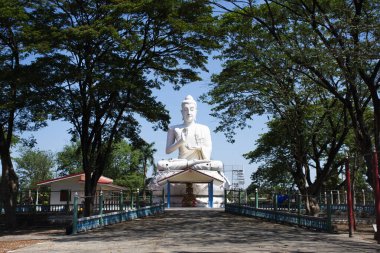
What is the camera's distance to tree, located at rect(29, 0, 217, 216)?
53.6 ft

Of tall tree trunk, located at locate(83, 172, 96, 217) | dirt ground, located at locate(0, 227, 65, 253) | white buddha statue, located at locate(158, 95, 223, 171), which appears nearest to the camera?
dirt ground, located at locate(0, 227, 65, 253)

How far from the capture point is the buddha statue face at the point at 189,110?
32.5 m

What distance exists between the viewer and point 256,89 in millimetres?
19969

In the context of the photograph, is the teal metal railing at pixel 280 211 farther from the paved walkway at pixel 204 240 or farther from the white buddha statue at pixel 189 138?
the white buddha statue at pixel 189 138

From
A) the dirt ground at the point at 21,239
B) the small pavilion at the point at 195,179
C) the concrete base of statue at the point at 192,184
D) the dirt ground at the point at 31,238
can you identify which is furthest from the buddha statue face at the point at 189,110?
the dirt ground at the point at 21,239

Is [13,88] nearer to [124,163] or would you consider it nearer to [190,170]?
[190,170]

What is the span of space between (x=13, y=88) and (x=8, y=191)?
4.48 meters

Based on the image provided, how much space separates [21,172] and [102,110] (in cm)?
4384

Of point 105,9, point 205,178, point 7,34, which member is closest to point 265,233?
point 105,9

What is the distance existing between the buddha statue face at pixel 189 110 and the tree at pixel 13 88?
1422 centimetres

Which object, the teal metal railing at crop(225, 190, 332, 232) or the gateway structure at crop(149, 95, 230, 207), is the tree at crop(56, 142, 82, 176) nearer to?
the gateway structure at crop(149, 95, 230, 207)

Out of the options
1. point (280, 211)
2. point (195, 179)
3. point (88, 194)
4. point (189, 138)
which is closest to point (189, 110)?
point (189, 138)

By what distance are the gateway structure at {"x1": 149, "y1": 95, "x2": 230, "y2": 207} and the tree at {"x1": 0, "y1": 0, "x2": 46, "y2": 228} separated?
33.1 feet

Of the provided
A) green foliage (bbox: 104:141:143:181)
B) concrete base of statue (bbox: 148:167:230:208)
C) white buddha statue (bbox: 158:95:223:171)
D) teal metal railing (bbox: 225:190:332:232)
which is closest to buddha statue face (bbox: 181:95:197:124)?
white buddha statue (bbox: 158:95:223:171)
